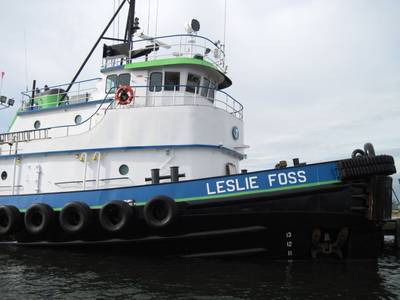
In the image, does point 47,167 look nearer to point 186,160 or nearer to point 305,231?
point 186,160

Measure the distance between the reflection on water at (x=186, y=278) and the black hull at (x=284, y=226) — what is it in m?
0.25

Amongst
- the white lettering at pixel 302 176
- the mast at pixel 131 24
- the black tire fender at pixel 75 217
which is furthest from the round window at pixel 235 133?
the mast at pixel 131 24

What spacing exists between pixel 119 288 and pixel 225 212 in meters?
2.49

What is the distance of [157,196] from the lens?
26.7ft

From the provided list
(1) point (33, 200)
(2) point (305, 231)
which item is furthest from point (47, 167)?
(2) point (305, 231)

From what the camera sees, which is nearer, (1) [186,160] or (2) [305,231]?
(2) [305,231]

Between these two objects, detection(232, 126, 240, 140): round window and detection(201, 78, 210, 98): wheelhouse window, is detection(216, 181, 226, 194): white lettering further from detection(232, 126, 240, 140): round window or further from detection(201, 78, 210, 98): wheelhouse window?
detection(201, 78, 210, 98): wheelhouse window

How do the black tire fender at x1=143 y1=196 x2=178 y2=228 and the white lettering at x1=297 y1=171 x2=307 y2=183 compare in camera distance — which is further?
the black tire fender at x1=143 y1=196 x2=178 y2=228

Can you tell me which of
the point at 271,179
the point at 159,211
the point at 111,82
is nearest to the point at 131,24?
the point at 111,82

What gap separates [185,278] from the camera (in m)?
7.05

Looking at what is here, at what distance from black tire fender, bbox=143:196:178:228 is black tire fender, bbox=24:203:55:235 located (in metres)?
2.36

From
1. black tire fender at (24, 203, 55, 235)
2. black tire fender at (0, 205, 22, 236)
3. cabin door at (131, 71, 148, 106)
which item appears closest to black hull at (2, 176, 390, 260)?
black tire fender at (24, 203, 55, 235)

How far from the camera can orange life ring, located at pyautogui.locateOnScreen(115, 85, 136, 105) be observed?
32.0 feet

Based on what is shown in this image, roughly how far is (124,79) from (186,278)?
5614 mm
